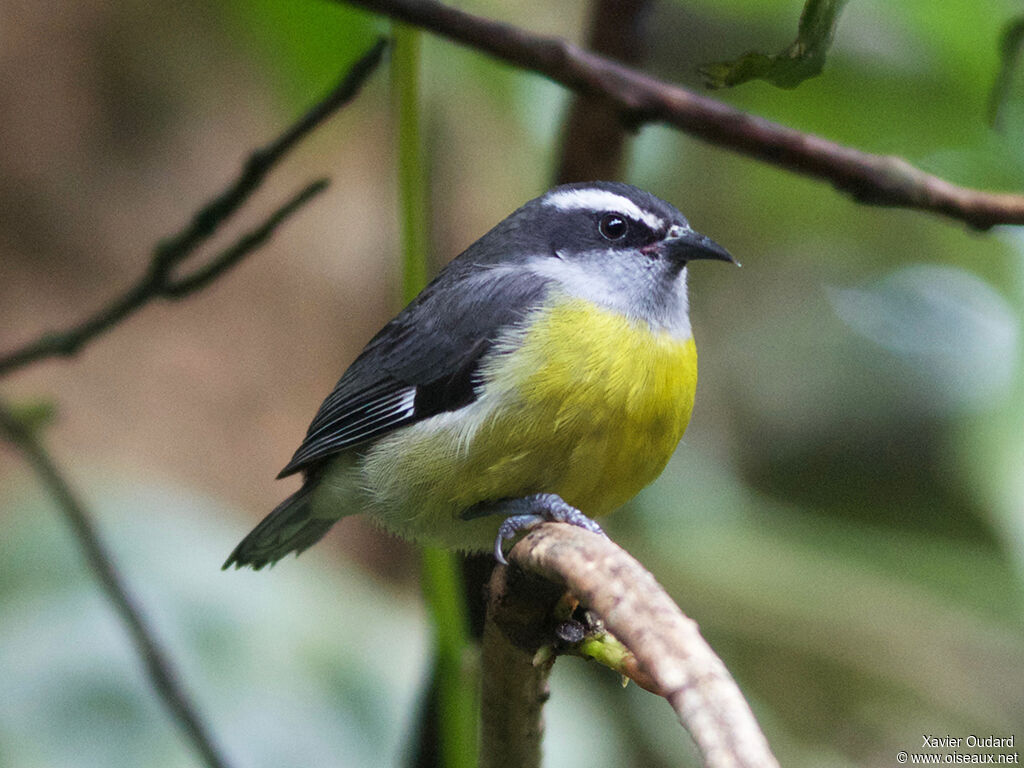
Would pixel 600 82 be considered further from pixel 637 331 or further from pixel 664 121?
pixel 637 331

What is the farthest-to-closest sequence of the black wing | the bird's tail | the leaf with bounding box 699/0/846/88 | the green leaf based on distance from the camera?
1. the bird's tail
2. the green leaf
3. the black wing
4. the leaf with bounding box 699/0/846/88

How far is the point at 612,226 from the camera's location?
264 cm

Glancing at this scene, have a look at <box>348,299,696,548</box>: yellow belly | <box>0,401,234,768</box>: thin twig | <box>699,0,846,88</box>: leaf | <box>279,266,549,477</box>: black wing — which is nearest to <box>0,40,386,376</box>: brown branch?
<box>0,401,234,768</box>: thin twig

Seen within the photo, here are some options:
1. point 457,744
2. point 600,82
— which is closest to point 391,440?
point 457,744

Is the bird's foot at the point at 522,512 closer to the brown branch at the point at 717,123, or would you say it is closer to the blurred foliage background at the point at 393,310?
the brown branch at the point at 717,123

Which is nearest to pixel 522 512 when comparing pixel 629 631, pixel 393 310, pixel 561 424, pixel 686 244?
pixel 561 424

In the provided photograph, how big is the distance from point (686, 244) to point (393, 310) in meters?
2.92

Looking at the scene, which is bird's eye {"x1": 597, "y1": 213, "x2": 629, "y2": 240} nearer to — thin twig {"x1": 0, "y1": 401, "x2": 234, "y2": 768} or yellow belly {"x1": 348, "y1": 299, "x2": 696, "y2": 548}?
yellow belly {"x1": 348, "y1": 299, "x2": 696, "y2": 548}

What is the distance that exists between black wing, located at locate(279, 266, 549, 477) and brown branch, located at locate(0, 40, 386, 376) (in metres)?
0.43

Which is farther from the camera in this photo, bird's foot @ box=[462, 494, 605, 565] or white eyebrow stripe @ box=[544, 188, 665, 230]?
white eyebrow stripe @ box=[544, 188, 665, 230]

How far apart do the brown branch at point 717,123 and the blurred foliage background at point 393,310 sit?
0.67 m

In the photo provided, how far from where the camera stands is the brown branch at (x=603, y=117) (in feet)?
10.2

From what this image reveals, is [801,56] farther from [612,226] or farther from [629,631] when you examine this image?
[612,226]

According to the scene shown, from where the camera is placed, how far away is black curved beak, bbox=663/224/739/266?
2523 mm
